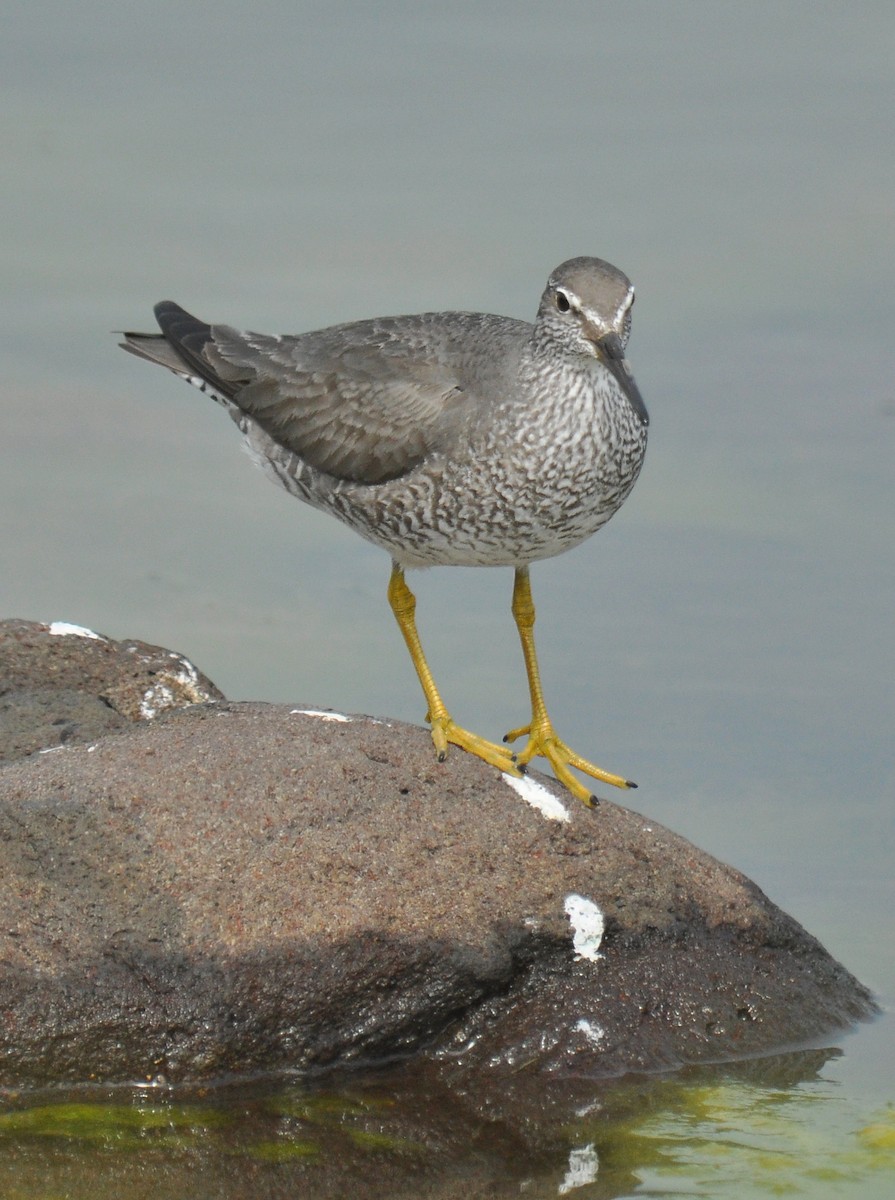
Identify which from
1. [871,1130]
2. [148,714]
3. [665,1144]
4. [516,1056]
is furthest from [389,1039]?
[148,714]

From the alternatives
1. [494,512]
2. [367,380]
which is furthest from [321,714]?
[367,380]

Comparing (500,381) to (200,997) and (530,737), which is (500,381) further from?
(200,997)

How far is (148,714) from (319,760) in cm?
191

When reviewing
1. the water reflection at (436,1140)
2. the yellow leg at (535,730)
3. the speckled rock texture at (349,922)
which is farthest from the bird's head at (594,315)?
the water reflection at (436,1140)

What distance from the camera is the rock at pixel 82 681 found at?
9.15 meters

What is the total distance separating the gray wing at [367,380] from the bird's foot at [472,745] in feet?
4.47

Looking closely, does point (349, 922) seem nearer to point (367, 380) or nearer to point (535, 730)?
point (535, 730)

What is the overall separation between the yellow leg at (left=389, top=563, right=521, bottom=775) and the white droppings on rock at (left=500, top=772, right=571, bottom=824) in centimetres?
8

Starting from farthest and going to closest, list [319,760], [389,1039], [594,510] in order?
[594,510] → [319,760] → [389,1039]

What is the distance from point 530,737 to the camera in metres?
9.49

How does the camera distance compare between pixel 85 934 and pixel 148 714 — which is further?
pixel 148 714

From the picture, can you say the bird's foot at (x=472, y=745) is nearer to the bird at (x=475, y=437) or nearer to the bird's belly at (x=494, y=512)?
the bird at (x=475, y=437)

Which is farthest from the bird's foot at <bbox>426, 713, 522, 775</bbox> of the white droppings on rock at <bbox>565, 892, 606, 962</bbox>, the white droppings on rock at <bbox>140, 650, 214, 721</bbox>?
the white droppings on rock at <bbox>140, 650, 214, 721</bbox>

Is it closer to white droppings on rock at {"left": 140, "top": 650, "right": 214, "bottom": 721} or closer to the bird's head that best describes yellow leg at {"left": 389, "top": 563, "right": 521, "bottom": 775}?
white droppings on rock at {"left": 140, "top": 650, "right": 214, "bottom": 721}
